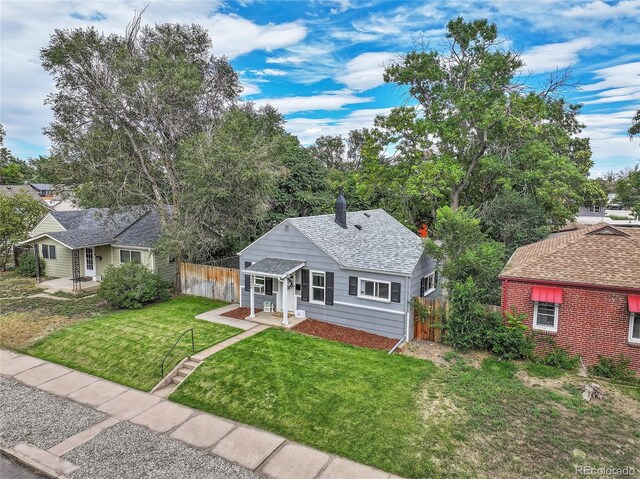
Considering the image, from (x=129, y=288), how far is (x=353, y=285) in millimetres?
11048

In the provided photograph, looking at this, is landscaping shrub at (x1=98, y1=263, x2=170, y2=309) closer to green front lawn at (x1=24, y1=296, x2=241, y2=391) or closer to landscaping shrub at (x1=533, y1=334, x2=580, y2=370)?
green front lawn at (x1=24, y1=296, x2=241, y2=391)

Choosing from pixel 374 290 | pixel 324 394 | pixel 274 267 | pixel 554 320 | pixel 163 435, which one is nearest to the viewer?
pixel 163 435

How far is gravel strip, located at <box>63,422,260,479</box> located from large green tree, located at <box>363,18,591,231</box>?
19.5 meters

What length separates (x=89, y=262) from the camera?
930 inches

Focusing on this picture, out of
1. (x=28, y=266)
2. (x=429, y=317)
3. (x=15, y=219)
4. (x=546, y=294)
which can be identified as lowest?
(x=429, y=317)

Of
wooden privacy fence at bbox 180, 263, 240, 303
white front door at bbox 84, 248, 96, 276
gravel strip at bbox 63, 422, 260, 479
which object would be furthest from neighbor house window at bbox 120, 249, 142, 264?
gravel strip at bbox 63, 422, 260, 479

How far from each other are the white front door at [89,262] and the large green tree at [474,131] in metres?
19.8

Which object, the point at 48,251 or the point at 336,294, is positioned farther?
the point at 48,251

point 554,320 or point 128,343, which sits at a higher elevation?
point 554,320

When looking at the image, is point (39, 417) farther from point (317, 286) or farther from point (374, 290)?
point (374, 290)

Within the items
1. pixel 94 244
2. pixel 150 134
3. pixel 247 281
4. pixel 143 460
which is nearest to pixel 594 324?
pixel 143 460

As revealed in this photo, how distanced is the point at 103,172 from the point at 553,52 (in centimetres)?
2472

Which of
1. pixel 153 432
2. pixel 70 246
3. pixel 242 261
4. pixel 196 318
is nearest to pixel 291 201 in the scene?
pixel 242 261

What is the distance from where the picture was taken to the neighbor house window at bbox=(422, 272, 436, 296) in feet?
51.2
